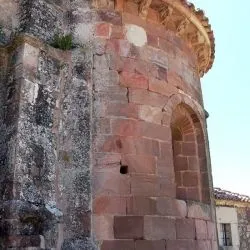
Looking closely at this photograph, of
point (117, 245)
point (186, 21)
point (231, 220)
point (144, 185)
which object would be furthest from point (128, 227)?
point (231, 220)

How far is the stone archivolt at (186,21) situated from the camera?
5930 millimetres

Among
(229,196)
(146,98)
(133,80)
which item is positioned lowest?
(229,196)

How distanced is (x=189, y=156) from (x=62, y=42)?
2729 mm

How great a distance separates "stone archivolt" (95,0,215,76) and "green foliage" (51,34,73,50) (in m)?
0.84

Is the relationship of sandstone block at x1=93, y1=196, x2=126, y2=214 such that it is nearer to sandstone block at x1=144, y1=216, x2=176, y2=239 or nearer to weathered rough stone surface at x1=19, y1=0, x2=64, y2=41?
sandstone block at x1=144, y1=216, x2=176, y2=239

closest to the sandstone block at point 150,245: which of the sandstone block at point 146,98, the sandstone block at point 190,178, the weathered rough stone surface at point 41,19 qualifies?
the sandstone block at point 190,178

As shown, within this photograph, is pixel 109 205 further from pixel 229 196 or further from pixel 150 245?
pixel 229 196

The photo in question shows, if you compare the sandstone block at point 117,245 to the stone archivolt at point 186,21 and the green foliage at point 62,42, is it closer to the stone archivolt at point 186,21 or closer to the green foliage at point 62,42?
the green foliage at point 62,42

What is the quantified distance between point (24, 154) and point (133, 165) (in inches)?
56.0

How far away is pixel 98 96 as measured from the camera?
16.8 ft

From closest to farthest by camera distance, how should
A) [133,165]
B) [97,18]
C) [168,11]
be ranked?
[133,165] → [97,18] → [168,11]

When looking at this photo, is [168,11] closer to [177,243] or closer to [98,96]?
[98,96]

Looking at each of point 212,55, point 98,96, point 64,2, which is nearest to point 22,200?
point 98,96

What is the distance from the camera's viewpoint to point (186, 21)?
20.7 ft
